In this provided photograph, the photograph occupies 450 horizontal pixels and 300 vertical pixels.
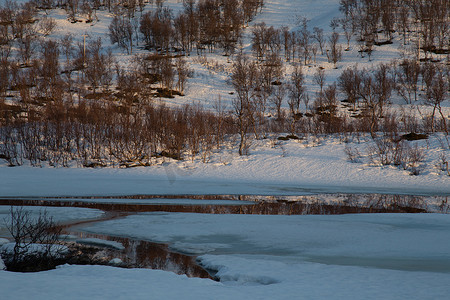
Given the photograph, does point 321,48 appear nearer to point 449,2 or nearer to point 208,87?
point 208,87

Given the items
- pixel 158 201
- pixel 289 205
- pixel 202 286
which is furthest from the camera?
pixel 158 201

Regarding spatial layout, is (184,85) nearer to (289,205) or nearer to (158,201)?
(158,201)

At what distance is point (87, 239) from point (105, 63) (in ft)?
179

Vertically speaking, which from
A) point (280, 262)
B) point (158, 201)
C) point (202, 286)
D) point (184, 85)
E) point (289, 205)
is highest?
point (184, 85)

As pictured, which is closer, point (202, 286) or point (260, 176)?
point (202, 286)

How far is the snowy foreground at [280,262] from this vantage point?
20.5 feet

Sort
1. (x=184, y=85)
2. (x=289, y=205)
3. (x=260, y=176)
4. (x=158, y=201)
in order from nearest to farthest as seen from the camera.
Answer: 1. (x=289, y=205)
2. (x=158, y=201)
3. (x=260, y=176)
4. (x=184, y=85)

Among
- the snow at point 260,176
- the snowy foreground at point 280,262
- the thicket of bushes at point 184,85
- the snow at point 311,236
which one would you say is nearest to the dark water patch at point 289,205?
the snow at point 260,176

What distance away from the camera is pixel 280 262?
28.4ft

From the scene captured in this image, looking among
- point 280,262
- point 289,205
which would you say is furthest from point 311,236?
point 289,205

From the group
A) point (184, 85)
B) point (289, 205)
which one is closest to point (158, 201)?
point (289, 205)

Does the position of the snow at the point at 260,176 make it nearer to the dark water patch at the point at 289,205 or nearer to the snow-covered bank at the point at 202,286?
the dark water patch at the point at 289,205

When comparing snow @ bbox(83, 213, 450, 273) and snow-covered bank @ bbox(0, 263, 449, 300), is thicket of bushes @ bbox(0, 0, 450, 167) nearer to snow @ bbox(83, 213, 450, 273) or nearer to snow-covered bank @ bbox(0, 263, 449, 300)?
snow @ bbox(83, 213, 450, 273)

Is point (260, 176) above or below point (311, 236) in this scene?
above
